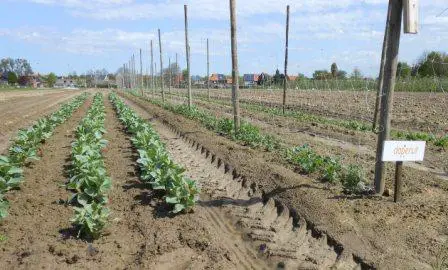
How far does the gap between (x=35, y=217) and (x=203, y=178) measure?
339 cm

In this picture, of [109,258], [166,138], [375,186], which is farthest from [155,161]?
[166,138]

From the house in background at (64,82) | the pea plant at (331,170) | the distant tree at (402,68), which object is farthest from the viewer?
the house in background at (64,82)

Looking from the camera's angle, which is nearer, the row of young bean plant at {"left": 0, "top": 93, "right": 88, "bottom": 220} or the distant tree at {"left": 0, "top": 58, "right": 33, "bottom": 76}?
the row of young bean plant at {"left": 0, "top": 93, "right": 88, "bottom": 220}

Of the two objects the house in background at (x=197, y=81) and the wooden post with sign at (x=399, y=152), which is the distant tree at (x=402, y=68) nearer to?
the wooden post with sign at (x=399, y=152)

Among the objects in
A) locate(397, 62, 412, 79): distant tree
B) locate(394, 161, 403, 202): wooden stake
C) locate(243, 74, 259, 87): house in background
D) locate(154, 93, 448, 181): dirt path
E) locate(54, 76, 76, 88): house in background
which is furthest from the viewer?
locate(54, 76, 76, 88): house in background

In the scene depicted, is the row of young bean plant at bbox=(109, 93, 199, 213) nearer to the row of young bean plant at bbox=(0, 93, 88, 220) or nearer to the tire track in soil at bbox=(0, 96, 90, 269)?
the tire track in soil at bbox=(0, 96, 90, 269)

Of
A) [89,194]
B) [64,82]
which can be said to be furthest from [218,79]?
[64,82]

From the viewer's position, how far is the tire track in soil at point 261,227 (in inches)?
193

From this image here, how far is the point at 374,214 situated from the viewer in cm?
577


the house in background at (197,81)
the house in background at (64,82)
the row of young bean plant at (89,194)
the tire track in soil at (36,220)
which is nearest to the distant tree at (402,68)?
the row of young bean plant at (89,194)

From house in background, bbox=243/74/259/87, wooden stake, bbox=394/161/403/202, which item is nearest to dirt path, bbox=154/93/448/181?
wooden stake, bbox=394/161/403/202

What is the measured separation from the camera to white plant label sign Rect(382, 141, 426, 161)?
5.95 meters

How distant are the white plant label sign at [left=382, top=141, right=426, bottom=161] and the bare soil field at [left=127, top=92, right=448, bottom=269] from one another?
65 centimetres

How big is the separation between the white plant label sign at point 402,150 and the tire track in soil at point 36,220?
13.9 ft
